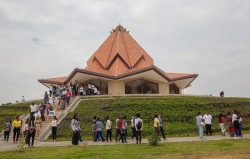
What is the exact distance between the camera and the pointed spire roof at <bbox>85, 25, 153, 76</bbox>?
1395 inches

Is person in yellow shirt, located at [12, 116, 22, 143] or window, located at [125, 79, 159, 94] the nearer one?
person in yellow shirt, located at [12, 116, 22, 143]

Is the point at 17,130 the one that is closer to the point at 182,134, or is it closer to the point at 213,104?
the point at 182,134

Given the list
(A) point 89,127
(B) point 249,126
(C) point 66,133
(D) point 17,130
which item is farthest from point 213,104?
(D) point 17,130

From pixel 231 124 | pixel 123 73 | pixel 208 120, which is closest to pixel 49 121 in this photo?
pixel 208 120

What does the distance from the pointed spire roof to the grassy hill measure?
37.3 ft

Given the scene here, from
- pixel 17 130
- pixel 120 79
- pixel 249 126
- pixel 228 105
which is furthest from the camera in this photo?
pixel 120 79

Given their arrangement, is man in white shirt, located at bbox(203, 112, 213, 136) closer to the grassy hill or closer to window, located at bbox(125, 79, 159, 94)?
the grassy hill

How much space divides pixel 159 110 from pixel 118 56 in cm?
1705

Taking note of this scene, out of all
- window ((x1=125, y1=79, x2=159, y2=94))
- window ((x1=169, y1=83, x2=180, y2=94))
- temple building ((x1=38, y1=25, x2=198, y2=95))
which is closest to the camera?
temple building ((x1=38, y1=25, x2=198, y2=95))

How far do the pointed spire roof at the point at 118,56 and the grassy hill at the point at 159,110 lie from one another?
1136 centimetres

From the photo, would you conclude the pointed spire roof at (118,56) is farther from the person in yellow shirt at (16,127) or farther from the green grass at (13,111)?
the person in yellow shirt at (16,127)

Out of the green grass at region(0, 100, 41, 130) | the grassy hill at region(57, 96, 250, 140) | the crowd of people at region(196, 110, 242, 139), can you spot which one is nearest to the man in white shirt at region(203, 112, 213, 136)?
the crowd of people at region(196, 110, 242, 139)

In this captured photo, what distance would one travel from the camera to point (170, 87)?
3753cm

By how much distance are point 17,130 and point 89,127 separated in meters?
4.25
